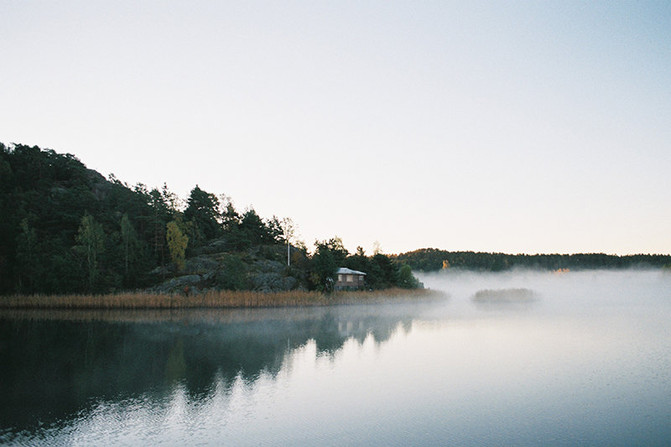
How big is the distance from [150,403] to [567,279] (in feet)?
689

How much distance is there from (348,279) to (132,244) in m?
39.2

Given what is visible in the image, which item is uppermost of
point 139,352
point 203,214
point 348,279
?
point 203,214

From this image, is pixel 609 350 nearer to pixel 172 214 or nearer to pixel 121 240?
pixel 121 240

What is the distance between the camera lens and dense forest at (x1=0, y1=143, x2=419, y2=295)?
6956 cm

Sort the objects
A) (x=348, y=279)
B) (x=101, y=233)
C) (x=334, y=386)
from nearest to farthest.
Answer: (x=334, y=386), (x=101, y=233), (x=348, y=279)

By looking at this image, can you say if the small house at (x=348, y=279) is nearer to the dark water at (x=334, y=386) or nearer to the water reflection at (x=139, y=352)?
the water reflection at (x=139, y=352)

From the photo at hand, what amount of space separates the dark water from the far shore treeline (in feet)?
93.5

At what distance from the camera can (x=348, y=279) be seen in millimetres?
84375

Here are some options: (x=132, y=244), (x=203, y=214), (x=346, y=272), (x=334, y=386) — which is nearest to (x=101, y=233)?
(x=132, y=244)

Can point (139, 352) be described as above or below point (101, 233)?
below

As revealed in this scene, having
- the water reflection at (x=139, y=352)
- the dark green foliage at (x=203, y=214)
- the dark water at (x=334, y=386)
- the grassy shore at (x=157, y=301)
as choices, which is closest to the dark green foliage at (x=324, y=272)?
the grassy shore at (x=157, y=301)

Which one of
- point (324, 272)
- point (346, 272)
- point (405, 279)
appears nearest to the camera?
point (324, 272)

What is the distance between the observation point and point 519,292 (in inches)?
3706

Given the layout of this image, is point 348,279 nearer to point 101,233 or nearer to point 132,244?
point 132,244
